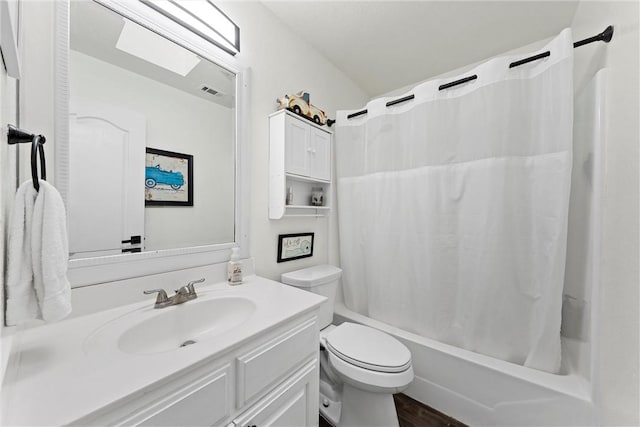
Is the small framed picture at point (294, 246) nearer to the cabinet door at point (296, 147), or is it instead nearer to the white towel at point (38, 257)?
the cabinet door at point (296, 147)

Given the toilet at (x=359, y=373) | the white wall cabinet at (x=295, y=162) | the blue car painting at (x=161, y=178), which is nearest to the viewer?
the blue car painting at (x=161, y=178)

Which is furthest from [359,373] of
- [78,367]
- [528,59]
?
[528,59]

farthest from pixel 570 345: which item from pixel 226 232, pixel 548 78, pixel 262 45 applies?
pixel 262 45

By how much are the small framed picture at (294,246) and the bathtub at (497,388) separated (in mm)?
816

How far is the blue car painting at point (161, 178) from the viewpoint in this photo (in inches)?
37.7

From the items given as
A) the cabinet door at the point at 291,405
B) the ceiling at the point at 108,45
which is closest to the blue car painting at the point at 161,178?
the ceiling at the point at 108,45

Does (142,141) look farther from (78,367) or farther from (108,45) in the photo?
(78,367)

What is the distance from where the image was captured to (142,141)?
0.94 meters

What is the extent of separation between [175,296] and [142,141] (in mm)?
627

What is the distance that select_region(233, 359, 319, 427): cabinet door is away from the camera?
2.42 feet

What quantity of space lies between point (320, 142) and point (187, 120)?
0.84 metres

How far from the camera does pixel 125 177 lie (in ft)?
2.95

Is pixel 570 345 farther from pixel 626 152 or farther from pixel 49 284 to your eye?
pixel 49 284

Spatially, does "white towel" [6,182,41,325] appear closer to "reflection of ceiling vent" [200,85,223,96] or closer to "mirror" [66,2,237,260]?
"mirror" [66,2,237,260]
